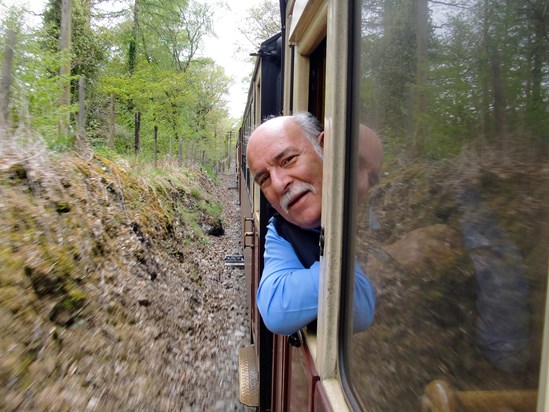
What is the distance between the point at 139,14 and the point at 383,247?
56.4 feet

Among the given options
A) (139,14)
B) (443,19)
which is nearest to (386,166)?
(443,19)

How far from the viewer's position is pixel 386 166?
791 millimetres

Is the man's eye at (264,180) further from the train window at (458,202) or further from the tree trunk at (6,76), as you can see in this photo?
the tree trunk at (6,76)

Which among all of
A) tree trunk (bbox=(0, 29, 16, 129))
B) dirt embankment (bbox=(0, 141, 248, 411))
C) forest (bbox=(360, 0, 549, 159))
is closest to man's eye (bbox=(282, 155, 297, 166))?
forest (bbox=(360, 0, 549, 159))

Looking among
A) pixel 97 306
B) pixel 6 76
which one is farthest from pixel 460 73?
pixel 6 76

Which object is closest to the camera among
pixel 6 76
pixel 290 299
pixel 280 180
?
pixel 290 299

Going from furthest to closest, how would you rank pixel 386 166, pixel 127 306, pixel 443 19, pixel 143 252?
pixel 143 252 < pixel 127 306 < pixel 386 166 < pixel 443 19

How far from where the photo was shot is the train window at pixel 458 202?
0.46 meters

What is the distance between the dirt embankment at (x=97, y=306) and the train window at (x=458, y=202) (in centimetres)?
272

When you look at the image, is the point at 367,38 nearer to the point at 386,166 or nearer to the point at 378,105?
the point at 378,105

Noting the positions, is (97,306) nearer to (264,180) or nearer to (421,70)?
(264,180)

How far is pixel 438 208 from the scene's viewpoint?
1.99 ft

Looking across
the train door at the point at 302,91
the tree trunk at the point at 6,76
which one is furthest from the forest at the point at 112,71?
the train door at the point at 302,91

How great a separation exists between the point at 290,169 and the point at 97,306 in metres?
3.34
